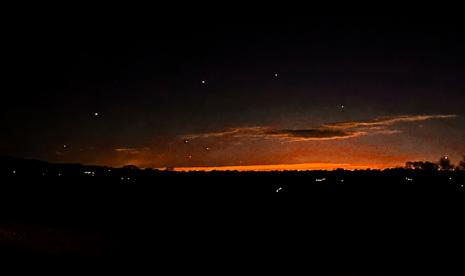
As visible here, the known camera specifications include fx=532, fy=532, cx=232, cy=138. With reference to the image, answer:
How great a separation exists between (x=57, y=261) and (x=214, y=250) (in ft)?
14.6

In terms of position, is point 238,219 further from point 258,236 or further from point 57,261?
point 57,261

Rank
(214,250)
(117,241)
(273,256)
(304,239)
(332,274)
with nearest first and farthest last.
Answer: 1. (332,274)
2. (273,256)
3. (214,250)
4. (117,241)
5. (304,239)

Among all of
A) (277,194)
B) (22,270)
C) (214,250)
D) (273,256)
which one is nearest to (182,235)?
(214,250)

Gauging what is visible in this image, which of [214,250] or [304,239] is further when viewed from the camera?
[304,239]

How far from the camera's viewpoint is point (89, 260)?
1234cm

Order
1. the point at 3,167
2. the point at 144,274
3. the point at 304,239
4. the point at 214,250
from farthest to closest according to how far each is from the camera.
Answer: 1. the point at 3,167
2. the point at 304,239
3. the point at 214,250
4. the point at 144,274

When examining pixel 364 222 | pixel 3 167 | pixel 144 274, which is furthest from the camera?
pixel 3 167

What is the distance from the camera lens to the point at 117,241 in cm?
1667

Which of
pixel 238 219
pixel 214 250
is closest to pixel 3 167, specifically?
pixel 238 219

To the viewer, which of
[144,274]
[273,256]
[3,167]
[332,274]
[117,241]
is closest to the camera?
[144,274]

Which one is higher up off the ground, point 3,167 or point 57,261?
point 3,167

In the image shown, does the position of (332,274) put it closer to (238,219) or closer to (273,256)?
(273,256)

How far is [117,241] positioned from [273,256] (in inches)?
215

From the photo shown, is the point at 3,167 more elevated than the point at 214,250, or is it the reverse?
the point at 3,167
